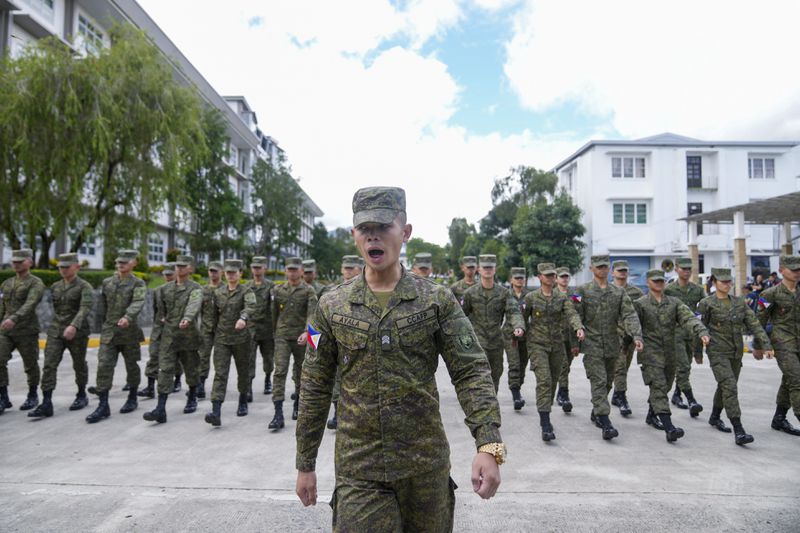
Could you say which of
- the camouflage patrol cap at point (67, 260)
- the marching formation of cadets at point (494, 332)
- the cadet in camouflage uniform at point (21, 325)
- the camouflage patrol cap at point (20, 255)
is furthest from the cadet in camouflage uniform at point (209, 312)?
the camouflage patrol cap at point (20, 255)

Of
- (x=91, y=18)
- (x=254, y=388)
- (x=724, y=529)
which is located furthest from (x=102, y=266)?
(x=724, y=529)

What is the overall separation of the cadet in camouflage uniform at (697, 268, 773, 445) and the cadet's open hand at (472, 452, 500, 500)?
5305mm

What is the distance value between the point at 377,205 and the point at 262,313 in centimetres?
619

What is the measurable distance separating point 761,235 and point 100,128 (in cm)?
3946

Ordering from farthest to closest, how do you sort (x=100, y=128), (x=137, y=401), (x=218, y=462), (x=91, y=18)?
(x=91, y=18)
(x=100, y=128)
(x=137, y=401)
(x=218, y=462)

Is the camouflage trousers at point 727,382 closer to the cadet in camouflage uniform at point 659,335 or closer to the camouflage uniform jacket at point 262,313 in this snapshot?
the cadet in camouflage uniform at point 659,335

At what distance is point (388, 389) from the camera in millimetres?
2260

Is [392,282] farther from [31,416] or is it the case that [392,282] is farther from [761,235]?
[761,235]

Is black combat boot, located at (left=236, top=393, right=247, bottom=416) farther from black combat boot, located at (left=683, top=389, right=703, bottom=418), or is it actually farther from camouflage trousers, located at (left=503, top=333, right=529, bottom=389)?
black combat boot, located at (left=683, top=389, right=703, bottom=418)

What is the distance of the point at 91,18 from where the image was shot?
25.5m

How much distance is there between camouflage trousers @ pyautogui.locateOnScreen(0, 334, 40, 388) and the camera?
23.9ft

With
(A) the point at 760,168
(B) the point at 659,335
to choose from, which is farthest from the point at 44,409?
A: (A) the point at 760,168

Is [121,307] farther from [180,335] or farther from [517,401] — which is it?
[517,401]

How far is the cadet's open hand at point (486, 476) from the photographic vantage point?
204 centimetres
